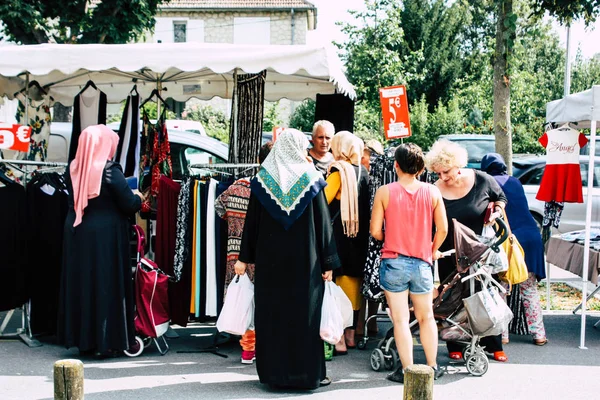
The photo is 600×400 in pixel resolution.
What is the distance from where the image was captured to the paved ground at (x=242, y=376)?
522 centimetres

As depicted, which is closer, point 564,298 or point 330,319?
point 330,319

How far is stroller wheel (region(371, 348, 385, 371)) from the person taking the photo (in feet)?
18.8

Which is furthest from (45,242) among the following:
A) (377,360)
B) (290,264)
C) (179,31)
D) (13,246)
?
(179,31)

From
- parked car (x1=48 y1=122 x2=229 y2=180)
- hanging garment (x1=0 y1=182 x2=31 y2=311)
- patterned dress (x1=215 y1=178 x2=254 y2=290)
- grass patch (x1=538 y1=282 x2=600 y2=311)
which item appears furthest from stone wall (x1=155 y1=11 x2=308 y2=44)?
patterned dress (x1=215 y1=178 x2=254 y2=290)

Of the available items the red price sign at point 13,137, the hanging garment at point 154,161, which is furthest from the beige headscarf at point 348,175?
the red price sign at point 13,137

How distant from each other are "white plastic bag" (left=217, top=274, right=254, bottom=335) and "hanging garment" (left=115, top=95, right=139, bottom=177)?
288 cm

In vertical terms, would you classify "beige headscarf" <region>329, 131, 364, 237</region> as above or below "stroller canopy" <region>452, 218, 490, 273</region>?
above

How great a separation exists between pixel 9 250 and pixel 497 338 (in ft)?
14.0

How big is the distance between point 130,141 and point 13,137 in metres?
1.40

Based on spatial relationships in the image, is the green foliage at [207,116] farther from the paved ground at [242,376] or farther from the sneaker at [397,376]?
the sneaker at [397,376]

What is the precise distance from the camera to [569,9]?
33.7 feet

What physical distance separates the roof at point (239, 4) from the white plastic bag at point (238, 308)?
29.4m

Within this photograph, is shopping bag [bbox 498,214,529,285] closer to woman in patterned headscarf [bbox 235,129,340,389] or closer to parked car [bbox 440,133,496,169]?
woman in patterned headscarf [bbox 235,129,340,389]

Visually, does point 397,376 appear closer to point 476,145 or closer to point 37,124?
point 37,124
